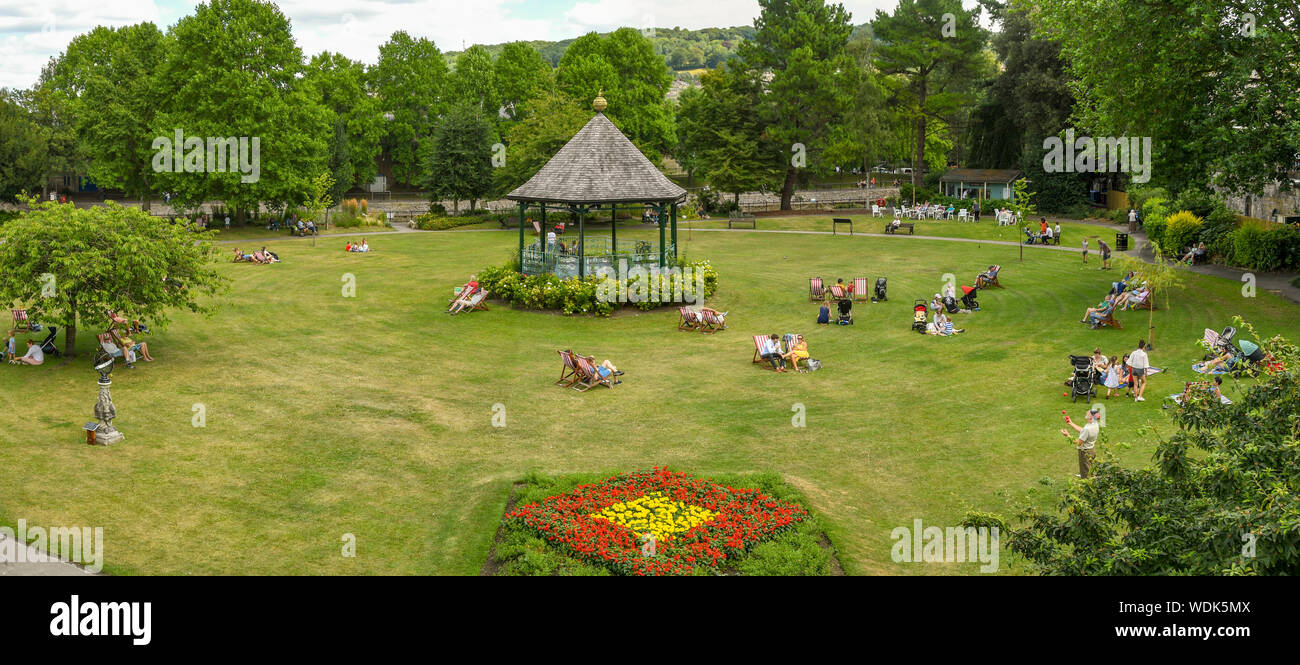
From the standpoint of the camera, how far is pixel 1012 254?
156 feet

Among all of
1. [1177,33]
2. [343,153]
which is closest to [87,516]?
[1177,33]

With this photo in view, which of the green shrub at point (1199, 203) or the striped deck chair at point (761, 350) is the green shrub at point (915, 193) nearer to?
the green shrub at point (1199, 203)

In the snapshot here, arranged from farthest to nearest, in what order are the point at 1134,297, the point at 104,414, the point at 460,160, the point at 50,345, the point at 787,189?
the point at 787,189 → the point at 460,160 → the point at 1134,297 → the point at 50,345 → the point at 104,414

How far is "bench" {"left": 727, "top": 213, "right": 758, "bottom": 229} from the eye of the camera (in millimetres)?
64113

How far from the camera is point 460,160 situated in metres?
68.5

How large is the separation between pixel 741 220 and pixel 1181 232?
29491mm

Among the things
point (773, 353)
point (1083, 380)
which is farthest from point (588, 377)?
point (1083, 380)

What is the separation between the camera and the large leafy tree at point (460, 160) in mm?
68125

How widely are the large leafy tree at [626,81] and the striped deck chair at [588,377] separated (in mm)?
51773

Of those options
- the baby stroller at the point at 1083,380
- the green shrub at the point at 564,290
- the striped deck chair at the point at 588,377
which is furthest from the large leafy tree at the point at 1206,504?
the green shrub at the point at 564,290

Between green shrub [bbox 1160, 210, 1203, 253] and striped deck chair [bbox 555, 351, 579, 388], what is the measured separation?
3015cm

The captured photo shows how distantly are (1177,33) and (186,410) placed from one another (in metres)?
30.3

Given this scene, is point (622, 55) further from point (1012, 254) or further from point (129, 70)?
point (1012, 254)

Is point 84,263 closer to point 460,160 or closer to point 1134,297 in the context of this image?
point 1134,297
